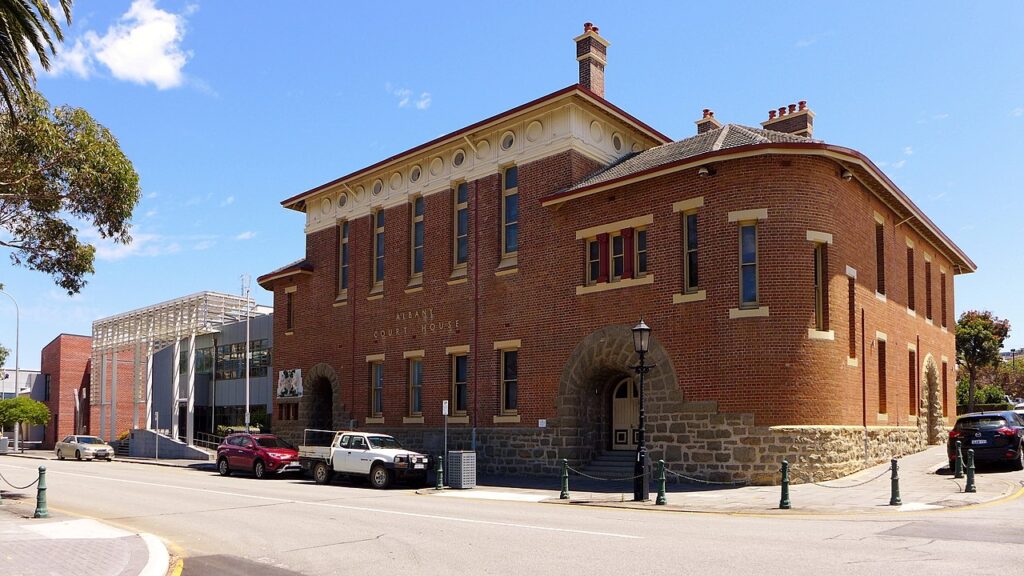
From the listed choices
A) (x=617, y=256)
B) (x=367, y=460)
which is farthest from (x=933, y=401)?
(x=367, y=460)

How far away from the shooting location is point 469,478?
23.5 meters

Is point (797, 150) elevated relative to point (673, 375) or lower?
elevated

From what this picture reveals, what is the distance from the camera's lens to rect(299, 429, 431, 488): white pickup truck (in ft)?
79.7

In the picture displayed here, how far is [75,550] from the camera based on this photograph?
11.6 meters

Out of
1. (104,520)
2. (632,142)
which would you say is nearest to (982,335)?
(632,142)

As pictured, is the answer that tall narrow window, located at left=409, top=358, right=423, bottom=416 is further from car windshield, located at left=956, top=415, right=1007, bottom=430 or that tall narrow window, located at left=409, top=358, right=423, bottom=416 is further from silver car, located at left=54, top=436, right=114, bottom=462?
silver car, located at left=54, top=436, right=114, bottom=462

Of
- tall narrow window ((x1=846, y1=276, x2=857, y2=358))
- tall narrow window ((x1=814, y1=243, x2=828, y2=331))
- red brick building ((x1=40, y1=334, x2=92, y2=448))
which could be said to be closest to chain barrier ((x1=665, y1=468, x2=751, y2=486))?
tall narrow window ((x1=814, y1=243, x2=828, y2=331))

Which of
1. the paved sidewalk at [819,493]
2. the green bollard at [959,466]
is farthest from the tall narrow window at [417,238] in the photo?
the green bollard at [959,466]

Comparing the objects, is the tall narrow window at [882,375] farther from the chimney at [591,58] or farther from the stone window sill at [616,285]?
the chimney at [591,58]

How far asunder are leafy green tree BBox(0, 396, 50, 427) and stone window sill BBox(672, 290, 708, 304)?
51114 mm

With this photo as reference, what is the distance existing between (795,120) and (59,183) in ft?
72.1

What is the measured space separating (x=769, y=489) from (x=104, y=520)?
46.2 ft

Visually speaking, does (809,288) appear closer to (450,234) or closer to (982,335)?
(450,234)

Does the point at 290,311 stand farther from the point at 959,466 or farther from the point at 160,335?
the point at 959,466
